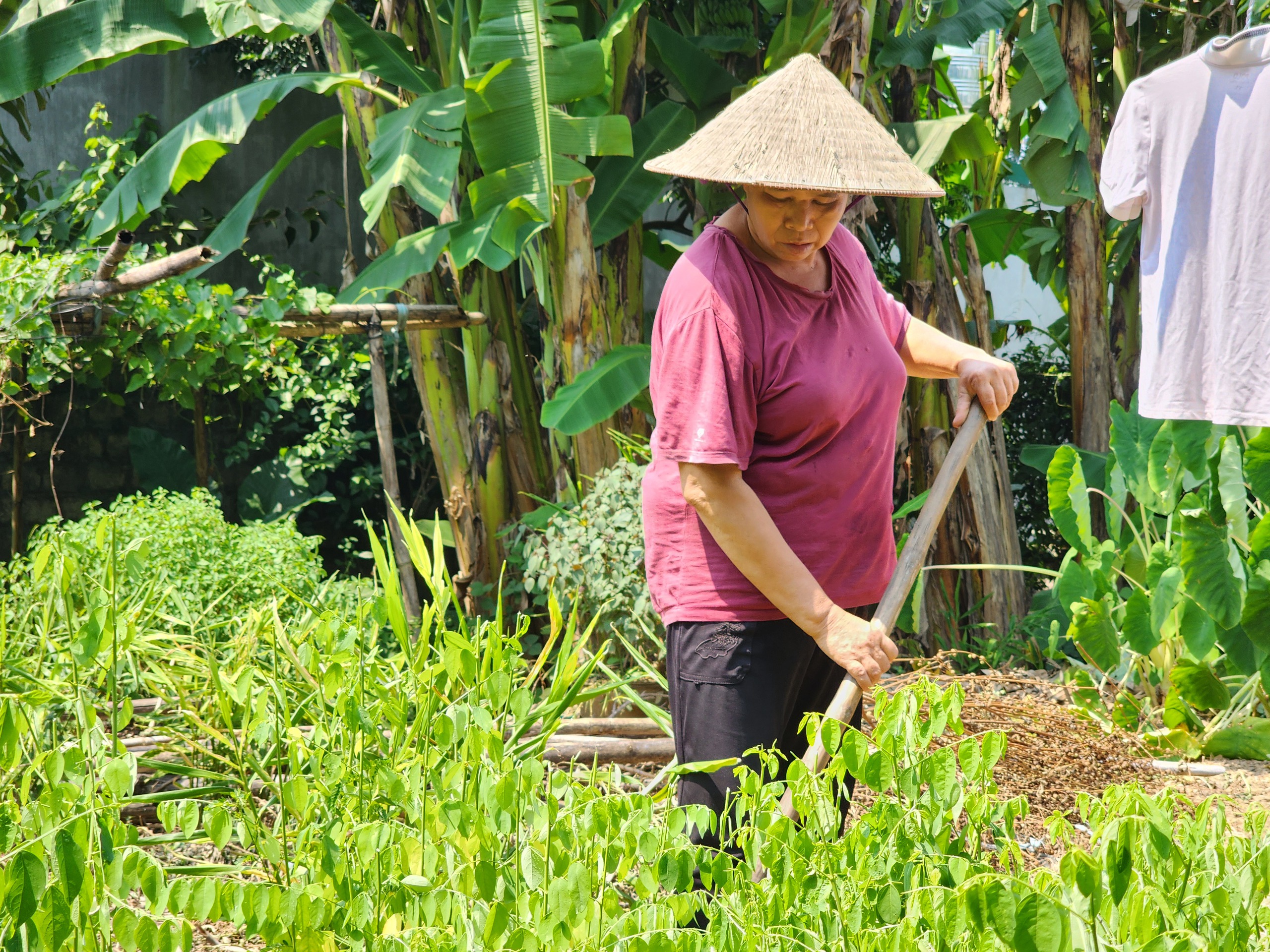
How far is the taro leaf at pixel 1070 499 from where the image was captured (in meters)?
3.21

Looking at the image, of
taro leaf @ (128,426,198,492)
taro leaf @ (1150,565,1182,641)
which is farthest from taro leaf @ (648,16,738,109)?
taro leaf @ (128,426,198,492)

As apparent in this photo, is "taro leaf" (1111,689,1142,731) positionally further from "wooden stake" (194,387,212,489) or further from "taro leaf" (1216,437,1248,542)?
"wooden stake" (194,387,212,489)

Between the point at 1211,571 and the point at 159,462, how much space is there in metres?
4.73

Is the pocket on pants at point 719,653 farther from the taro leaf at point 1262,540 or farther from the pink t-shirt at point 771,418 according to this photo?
the taro leaf at point 1262,540

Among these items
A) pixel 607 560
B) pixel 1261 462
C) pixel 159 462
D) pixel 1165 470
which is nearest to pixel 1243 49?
pixel 1261 462

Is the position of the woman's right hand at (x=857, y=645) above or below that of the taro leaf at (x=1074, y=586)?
above

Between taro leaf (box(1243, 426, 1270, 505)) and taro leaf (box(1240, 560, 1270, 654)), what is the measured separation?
0.69 feet

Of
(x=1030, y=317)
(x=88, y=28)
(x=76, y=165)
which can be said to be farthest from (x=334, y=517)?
(x=1030, y=317)

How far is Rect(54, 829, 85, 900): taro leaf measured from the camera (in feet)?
3.06

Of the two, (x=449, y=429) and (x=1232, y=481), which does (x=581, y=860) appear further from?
(x=449, y=429)

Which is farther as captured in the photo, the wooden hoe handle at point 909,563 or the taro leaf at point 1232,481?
the taro leaf at point 1232,481

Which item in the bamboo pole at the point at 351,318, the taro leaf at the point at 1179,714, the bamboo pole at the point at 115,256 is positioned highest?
the bamboo pole at the point at 115,256

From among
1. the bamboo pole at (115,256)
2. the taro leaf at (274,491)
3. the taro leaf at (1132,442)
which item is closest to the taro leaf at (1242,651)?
the taro leaf at (1132,442)

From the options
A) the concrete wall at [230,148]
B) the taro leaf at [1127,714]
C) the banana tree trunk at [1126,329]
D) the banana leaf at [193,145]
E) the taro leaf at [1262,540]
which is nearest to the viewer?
the taro leaf at [1262,540]
